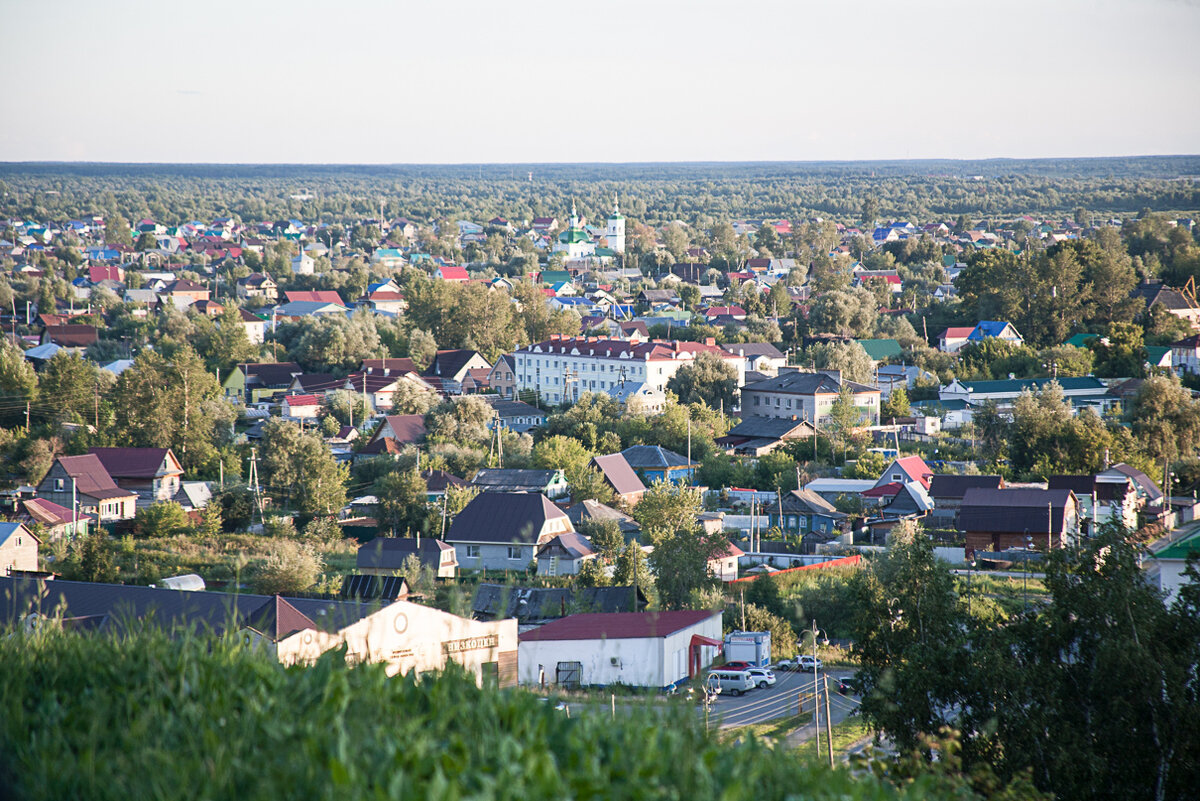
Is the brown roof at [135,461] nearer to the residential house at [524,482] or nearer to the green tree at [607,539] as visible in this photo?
the residential house at [524,482]

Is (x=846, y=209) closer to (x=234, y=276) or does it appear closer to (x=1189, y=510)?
(x=234, y=276)

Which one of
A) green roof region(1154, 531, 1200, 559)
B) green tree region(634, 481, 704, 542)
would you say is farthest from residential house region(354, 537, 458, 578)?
green roof region(1154, 531, 1200, 559)

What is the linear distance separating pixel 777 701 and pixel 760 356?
71.6 feet

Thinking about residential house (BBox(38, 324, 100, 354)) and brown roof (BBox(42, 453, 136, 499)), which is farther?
residential house (BBox(38, 324, 100, 354))

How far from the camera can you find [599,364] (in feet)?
99.9

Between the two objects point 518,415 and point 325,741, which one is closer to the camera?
point 325,741

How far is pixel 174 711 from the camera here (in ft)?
10.6

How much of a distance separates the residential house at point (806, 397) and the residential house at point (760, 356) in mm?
3538

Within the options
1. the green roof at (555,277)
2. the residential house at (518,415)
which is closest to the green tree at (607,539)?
the residential house at (518,415)

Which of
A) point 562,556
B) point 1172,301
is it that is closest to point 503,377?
point 562,556

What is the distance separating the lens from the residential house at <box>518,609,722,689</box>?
1088cm

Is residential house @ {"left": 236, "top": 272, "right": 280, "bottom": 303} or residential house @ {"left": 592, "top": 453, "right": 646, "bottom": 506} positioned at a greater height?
residential house @ {"left": 236, "top": 272, "right": 280, "bottom": 303}

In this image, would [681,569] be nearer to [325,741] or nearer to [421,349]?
[325,741]

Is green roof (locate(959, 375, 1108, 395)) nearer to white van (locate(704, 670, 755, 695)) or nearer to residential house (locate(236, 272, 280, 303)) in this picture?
white van (locate(704, 670, 755, 695))
